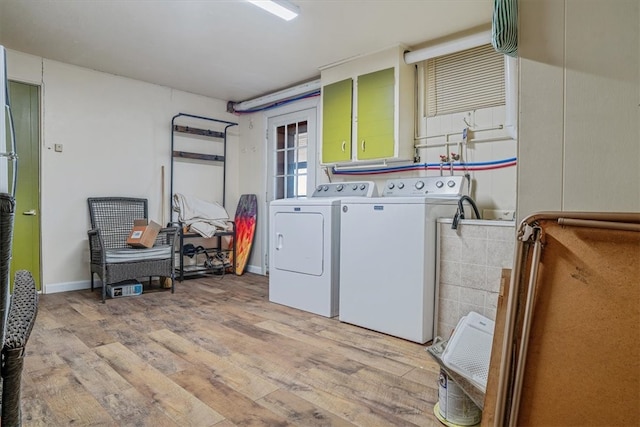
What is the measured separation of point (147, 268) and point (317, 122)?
245cm

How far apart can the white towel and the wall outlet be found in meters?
3.11

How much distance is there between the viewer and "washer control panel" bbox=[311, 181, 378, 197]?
3.43 meters

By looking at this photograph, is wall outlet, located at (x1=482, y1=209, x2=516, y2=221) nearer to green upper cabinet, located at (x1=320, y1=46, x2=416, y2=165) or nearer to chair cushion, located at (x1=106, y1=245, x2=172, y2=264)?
green upper cabinet, located at (x1=320, y1=46, x2=416, y2=165)

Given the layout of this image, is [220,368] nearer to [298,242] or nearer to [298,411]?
[298,411]

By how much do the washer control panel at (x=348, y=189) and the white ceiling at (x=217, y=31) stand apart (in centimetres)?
125

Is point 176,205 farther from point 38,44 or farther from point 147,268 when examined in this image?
point 38,44

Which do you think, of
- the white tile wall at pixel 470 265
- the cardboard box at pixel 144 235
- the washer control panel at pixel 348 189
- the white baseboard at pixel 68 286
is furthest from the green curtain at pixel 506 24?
the white baseboard at pixel 68 286

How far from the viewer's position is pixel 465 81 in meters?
3.08

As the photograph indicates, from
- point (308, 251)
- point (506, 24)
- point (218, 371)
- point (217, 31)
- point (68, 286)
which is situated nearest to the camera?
point (506, 24)

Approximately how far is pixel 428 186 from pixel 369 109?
3.15 ft

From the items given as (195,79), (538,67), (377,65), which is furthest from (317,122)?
(538,67)

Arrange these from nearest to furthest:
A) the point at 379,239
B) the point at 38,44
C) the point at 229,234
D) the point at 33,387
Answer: the point at 33,387
the point at 379,239
the point at 38,44
the point at 229,234

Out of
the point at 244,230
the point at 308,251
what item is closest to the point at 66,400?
the point at 308,251

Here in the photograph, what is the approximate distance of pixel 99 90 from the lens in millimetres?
4051
